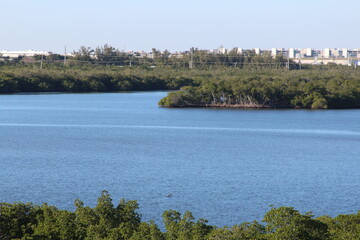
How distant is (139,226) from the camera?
47.3ft

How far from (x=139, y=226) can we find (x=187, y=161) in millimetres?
16910

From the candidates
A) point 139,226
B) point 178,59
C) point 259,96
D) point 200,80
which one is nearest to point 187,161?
point 139,226

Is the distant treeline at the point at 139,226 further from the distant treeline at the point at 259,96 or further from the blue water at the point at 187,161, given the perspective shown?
the distant treeline at the point at 259,96

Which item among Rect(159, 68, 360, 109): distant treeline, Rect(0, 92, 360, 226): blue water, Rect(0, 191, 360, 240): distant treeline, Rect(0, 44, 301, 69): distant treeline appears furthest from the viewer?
Rect(0, 44, 301, 69): distant treeline

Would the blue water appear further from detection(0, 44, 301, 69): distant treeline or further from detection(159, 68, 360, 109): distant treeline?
detection(0, 44, 301, 69): distant treeline

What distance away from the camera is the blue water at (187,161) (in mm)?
22750

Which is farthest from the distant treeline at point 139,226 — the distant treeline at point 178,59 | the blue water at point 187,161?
the distant treeline at point 178,59

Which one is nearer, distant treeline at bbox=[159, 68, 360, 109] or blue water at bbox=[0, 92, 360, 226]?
blue water at bbox=[0, 92, 360, 226]

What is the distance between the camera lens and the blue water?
2275cm

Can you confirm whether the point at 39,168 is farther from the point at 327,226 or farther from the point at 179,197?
the point at 327,226

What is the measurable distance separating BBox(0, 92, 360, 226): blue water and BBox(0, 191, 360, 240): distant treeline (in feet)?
16.9

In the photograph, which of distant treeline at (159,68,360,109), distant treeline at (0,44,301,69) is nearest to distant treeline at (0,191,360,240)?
distant treeline at (159,68,360,109)

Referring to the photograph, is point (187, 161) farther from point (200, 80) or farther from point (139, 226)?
point (200, 80)

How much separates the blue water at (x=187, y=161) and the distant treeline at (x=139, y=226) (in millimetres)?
5161
